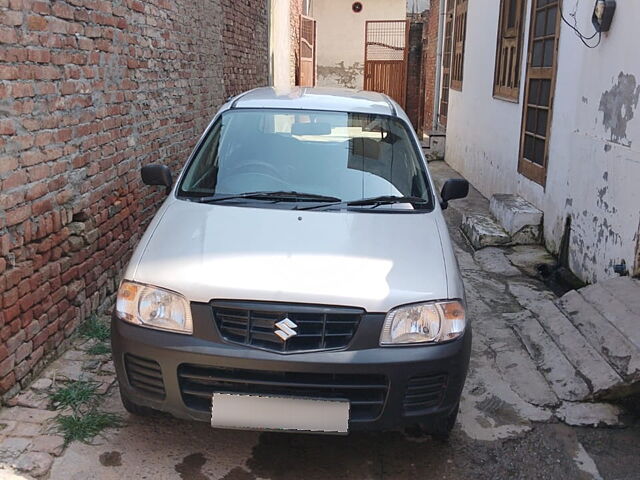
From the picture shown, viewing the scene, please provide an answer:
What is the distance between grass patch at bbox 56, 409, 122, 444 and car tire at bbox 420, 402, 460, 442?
5.32 ft

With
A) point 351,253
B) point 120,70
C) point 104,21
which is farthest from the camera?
point 120,70

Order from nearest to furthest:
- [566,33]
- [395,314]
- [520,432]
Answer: [395,314]
[520,432]
[566,33]

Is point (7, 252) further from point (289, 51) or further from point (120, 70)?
point (289, 51)

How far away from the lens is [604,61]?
5578 millimetres

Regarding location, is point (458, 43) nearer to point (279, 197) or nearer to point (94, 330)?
point (279, 197)

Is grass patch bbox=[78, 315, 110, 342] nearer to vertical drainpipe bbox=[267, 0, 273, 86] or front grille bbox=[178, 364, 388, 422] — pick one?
front grille bbox=[178, 364, 388, 422]

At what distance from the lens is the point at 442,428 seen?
11.2 feet

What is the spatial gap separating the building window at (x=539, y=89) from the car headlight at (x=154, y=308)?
5.20 m

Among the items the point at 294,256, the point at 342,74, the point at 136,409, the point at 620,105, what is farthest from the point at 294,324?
the point at 342,74

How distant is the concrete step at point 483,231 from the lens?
7199 millimetres

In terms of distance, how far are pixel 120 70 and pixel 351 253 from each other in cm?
278

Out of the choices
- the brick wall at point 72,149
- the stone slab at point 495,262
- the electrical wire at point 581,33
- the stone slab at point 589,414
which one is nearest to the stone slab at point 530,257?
the stone slab at point 495,262

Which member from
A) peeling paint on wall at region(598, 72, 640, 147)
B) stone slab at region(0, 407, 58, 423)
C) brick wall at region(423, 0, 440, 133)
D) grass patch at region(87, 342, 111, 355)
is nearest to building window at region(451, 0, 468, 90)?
brick wall at region(423, 0, 440, 133)

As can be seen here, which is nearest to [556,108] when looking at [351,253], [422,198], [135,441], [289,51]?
[422,198]
